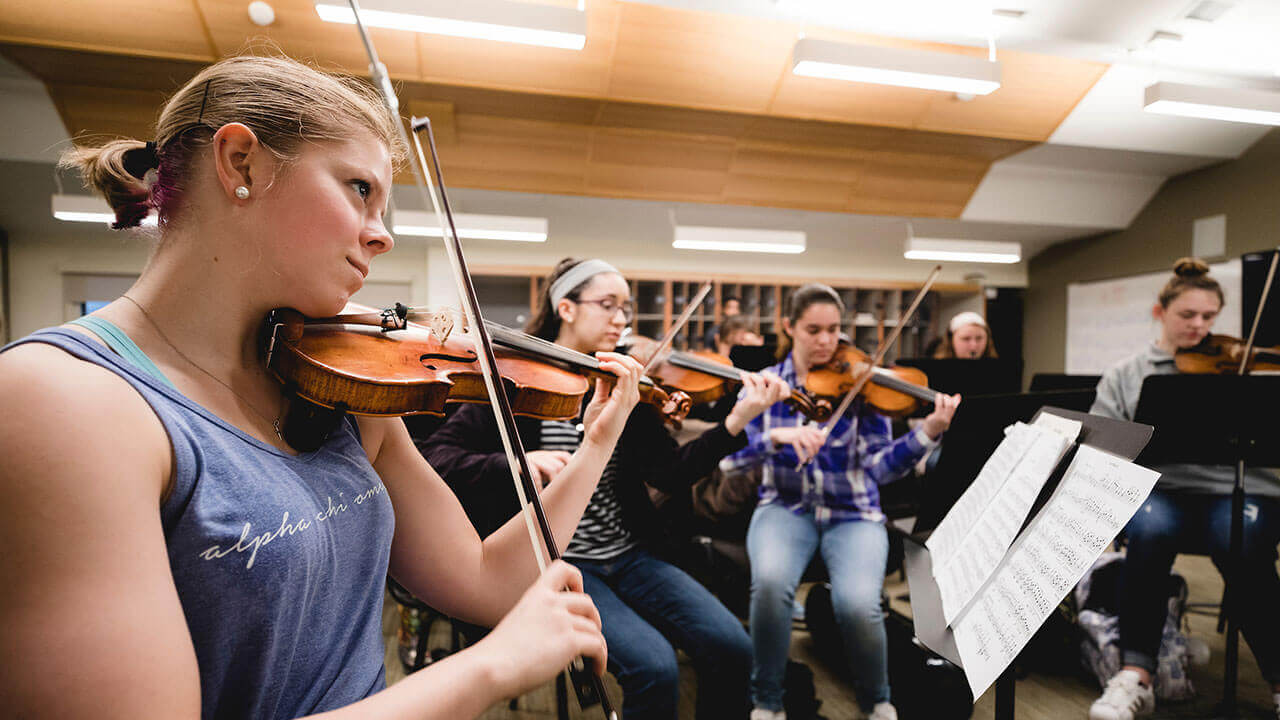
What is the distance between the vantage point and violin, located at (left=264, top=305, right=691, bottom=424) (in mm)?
792

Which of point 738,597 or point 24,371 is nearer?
point 24,371

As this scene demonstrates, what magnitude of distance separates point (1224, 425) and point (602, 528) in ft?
6.70

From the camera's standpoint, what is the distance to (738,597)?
2650 mm

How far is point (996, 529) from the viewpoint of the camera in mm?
912

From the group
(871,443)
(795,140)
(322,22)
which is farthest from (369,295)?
(871,443)

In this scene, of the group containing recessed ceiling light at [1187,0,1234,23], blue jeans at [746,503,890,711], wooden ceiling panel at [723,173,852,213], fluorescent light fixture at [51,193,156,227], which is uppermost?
recessed ceiling light at [1187,0,1234,23]

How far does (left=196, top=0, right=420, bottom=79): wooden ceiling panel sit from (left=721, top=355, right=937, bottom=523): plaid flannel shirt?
310 centimetres

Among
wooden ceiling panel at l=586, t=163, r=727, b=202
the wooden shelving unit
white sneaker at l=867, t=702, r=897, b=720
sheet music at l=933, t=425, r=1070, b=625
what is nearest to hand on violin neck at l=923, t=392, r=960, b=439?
white sneaker at l=867, t=702, r=897, b=720

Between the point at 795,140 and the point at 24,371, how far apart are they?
17.0 feet

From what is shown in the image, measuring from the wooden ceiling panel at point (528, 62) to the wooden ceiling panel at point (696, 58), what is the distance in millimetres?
102

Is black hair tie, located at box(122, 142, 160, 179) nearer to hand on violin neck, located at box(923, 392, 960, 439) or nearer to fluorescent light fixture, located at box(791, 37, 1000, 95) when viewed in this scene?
hand on violin neck, located at box(923, 392, 960, 439)

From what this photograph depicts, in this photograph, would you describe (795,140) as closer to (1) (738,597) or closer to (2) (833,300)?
(2) (833,300)

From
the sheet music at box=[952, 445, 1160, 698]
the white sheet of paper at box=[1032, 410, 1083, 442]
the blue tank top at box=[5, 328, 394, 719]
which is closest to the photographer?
the blue tank top at box=[5, 328, 394, 719]

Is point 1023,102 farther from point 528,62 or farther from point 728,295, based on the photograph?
point 528,62
